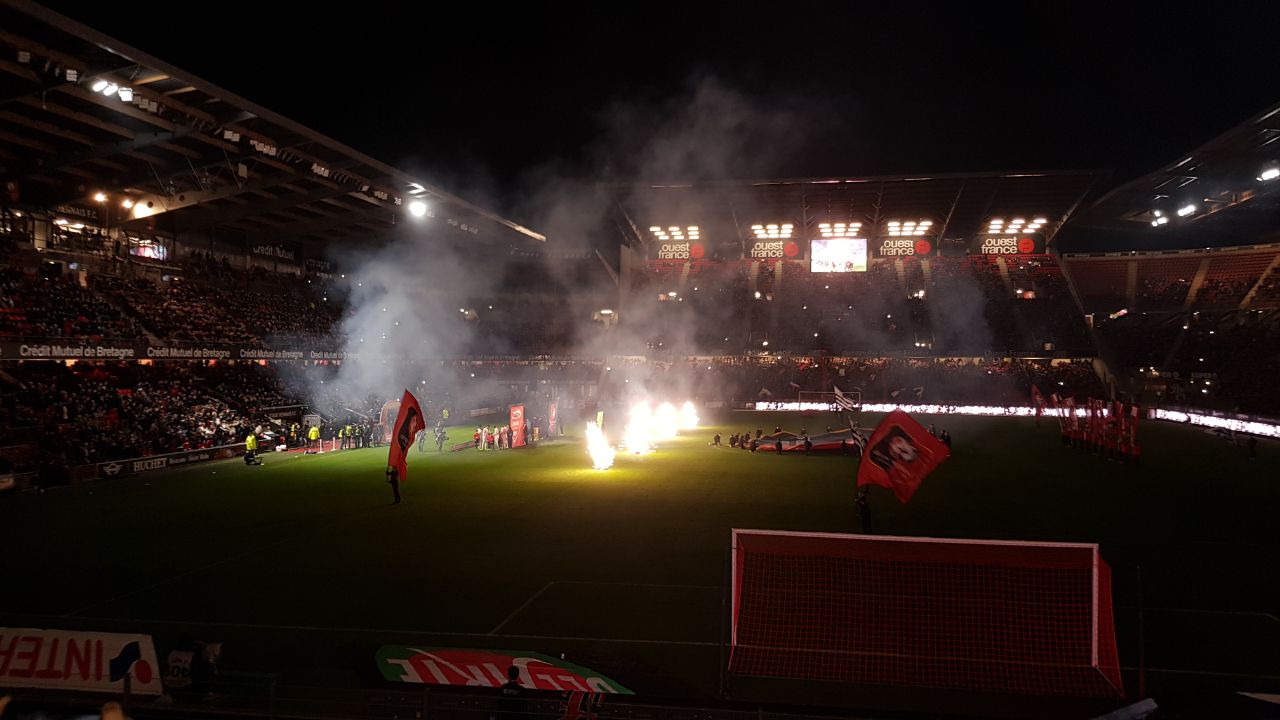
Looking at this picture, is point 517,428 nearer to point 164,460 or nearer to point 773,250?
point 164,460

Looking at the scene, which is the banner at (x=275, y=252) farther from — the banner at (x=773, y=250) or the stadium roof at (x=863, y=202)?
the banner at (x=773, y=250)

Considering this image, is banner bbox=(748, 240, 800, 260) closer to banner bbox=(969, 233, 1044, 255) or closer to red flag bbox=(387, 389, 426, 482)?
banner bbox=(969, 233, 1044, 255)

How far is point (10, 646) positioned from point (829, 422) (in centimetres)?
3352

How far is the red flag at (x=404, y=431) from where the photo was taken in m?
14.8

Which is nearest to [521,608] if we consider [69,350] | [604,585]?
[604,585]

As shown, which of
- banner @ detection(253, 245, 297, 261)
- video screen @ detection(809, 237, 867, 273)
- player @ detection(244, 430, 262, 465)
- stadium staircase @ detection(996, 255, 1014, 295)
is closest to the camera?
player @ detection(244, 430, 262, 465)

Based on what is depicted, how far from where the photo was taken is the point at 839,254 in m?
52.6

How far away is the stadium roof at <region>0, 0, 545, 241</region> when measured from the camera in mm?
19500

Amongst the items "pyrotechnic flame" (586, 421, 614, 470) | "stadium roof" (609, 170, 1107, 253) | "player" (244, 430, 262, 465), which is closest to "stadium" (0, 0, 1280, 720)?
"pyrotechnic flame" (586, 421, 614, 470)

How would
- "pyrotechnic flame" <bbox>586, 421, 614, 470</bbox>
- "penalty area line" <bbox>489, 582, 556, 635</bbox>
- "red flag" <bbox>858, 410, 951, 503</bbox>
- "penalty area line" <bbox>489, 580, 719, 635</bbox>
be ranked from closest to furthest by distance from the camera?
"penalty area line" <bbox>489, 582, 556, 635</bbox>, "red flag" <bbox>858, 410, 951, 503</bbox>, "penalty area line" <bbox>489, 580, 719, 635</bbox>, "pyrotechnic flame" <bbox>586, 421, 614, 470</bbox>

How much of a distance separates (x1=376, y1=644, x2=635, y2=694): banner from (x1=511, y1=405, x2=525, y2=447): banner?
854 inches

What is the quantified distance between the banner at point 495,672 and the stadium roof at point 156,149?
20.0 m

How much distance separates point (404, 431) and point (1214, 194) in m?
50.5

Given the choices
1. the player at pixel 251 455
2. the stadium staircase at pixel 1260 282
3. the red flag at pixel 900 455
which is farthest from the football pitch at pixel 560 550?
the stadium staircase at pixel 1260 282
